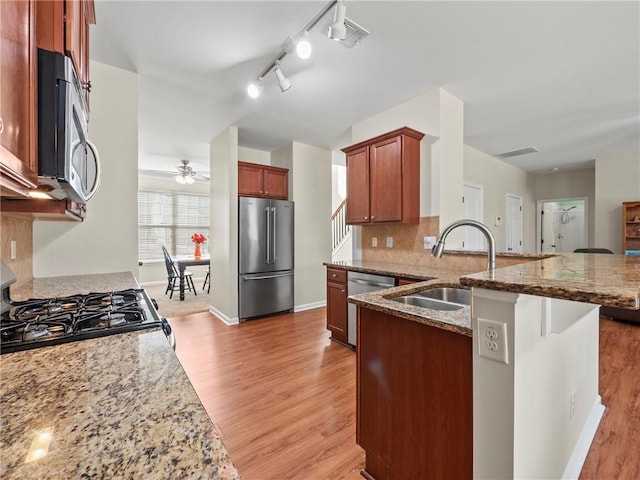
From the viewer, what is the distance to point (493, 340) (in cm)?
95

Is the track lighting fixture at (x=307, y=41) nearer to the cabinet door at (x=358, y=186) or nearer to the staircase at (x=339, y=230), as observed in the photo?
the cabinet door at (x=358, y=186)

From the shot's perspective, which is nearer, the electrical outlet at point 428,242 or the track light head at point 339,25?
the track light head at point 339,25

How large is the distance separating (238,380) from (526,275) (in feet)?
7.48

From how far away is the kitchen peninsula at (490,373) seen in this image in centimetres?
93

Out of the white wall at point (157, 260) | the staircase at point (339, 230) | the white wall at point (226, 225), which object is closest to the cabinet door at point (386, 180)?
the white wall at point (226, 225)

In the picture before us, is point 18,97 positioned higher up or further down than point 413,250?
higher up

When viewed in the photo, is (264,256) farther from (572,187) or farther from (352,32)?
(572,187)

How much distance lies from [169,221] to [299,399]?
6.44m

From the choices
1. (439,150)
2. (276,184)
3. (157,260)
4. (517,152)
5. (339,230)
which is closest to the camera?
(439,150)

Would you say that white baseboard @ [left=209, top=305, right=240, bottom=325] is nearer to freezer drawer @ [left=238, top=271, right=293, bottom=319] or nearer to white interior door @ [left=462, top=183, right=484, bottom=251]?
freezer drawer @ [left=238, top=271, right=293, bottom=319]

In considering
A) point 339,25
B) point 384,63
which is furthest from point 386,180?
point 339,25

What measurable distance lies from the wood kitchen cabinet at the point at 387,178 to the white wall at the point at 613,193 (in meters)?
4.61

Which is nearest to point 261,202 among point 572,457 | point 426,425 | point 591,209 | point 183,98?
point 183,98

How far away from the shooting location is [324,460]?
63.3 inches
